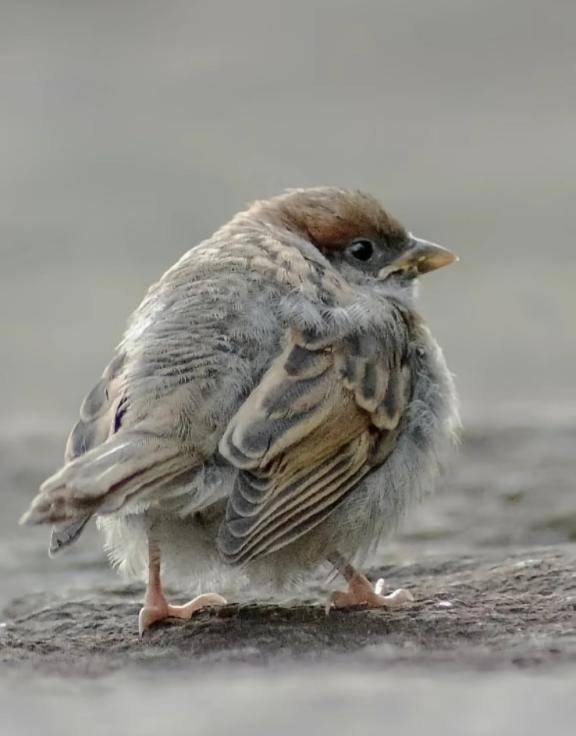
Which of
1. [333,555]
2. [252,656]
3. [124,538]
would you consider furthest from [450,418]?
[252,656]

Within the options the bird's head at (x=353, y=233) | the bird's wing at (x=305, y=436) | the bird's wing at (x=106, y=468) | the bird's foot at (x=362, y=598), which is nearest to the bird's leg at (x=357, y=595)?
the bird's foot at (x=362, y=598)

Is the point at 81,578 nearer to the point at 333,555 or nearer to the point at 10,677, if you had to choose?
the point at 333,555

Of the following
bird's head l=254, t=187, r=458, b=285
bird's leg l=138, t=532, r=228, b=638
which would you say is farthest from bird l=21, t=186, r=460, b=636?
bird's head l=254, t=187, r=458, b=285

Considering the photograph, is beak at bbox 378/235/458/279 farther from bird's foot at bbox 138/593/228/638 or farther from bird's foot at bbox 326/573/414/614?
bird's foot at bbox 138/593/228/638

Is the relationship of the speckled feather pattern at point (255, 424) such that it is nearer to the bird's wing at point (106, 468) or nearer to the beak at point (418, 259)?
the bird's wing at point (106, 468)

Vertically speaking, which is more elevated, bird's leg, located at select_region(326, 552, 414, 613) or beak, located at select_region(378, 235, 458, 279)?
beak, located at select_region(378, 235, 458, 279)

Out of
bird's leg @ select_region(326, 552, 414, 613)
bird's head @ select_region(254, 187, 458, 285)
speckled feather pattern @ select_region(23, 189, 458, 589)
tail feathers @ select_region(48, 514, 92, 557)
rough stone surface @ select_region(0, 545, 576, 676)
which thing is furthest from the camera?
bird's head @ select_region(254, 187, 458, 285)

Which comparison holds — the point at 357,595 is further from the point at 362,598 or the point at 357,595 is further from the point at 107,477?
the point at 107,477
